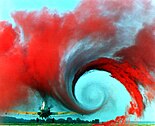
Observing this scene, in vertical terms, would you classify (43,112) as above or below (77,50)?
below

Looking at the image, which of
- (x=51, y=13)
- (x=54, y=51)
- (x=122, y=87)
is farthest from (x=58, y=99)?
(x=51, y=13)

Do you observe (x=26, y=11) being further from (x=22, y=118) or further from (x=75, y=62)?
(x=22, y=118)

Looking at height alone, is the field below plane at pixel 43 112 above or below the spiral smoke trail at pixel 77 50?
below

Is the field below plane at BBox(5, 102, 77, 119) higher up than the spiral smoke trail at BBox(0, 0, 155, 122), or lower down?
lower down

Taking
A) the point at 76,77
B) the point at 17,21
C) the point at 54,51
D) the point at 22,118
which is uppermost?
the point at 17,21

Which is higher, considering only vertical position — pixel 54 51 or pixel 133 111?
pixel 54 51

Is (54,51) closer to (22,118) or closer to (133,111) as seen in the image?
(22,118)

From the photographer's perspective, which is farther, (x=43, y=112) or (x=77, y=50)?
(x=77, y=50)
